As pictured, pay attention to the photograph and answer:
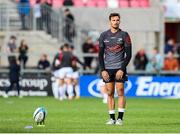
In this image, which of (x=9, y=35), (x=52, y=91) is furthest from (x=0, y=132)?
(x=9, y=35)

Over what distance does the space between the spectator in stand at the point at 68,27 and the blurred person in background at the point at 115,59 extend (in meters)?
21.7

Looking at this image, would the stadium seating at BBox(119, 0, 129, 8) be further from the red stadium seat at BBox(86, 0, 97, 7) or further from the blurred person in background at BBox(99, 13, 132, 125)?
the blurred person in background at BBox(99, 13, 132, 125)

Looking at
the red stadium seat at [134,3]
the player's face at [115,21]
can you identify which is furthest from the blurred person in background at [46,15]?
the player's face at [115,21]

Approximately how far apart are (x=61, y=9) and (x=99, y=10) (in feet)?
7.77

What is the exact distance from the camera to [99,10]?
1690 inches

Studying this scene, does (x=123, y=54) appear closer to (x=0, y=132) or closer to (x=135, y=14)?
(x=0, y=132)

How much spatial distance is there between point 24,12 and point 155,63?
22.2 ft

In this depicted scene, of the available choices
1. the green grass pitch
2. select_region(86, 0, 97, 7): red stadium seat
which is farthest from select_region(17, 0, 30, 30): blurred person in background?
the green grass pitch

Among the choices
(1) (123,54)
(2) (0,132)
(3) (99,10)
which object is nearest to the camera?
(2) (0,132)

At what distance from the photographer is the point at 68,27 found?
40.4 m

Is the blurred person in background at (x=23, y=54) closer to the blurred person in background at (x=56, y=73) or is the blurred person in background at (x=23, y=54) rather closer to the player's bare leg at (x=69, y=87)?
the blurred person in background at (x=56, y=73)

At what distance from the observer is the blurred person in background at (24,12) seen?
40.0 meters

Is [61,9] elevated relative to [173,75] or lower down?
elevated

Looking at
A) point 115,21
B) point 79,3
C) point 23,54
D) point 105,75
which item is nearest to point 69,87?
point 23,54
